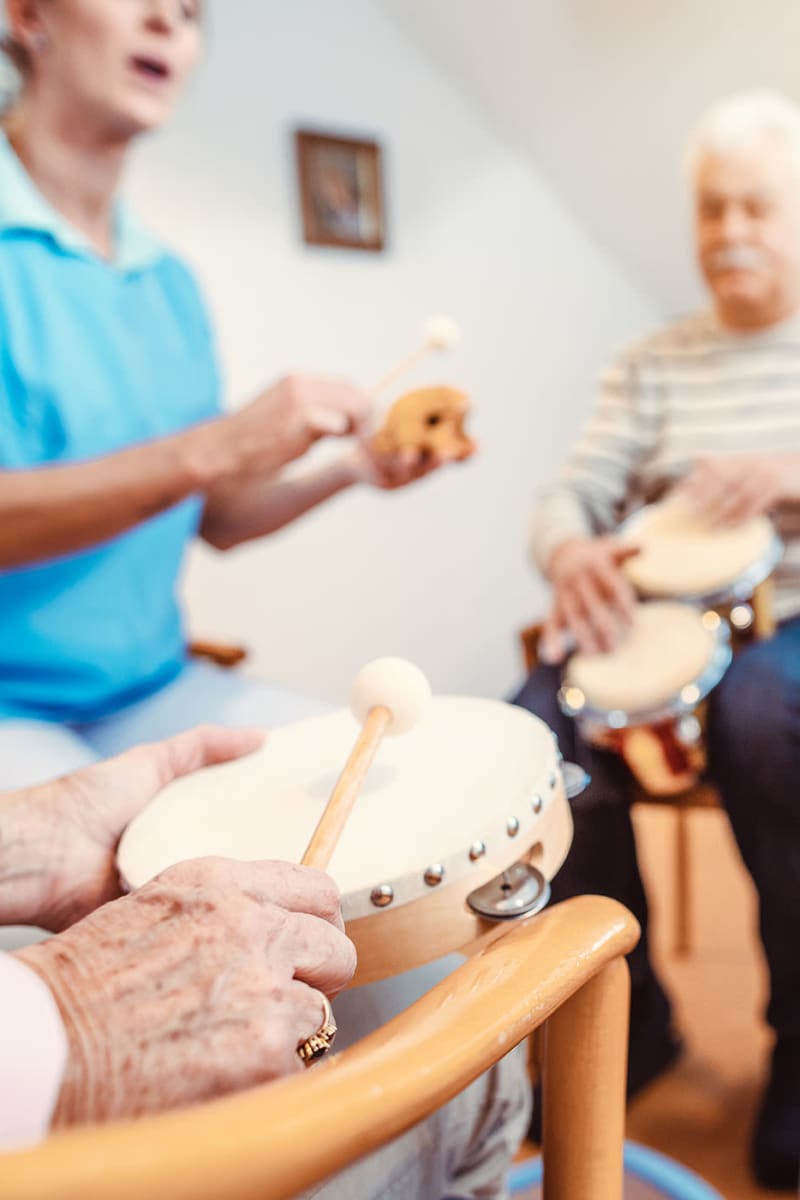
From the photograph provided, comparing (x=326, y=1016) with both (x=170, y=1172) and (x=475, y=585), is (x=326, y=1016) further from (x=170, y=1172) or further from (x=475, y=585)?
(x=475, y=585)

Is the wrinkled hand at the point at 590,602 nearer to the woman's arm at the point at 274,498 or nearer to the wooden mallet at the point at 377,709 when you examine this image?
the woman's arm at the point at 274,498

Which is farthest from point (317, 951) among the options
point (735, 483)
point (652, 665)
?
point (735, 483)

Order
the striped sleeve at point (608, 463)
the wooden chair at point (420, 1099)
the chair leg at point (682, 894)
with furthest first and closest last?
the chair leg at point (682, 894), the striped sleeve at point (608, 463), the wooden chair at point (420, 1099)

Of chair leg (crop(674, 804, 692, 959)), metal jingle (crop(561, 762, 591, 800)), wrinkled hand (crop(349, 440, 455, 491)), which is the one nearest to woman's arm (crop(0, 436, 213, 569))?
wrinkled hand (crop(349, 440, 455, 491))

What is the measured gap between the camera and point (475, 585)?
2033 mm

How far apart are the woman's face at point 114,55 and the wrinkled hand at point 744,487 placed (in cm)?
74

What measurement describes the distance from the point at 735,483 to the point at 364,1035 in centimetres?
84

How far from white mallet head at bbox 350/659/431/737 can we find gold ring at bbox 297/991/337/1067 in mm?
140

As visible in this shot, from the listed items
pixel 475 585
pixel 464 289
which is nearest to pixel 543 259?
pixel 464 289

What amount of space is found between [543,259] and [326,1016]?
6.96 feet

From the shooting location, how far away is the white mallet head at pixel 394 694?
430 millimetres

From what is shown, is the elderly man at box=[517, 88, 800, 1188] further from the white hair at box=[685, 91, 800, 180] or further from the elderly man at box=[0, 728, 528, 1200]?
the elderly man at box=[0, 728, 528, 1200]

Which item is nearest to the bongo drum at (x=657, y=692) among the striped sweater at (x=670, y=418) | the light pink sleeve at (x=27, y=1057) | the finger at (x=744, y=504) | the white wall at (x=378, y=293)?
the finger at (x=744, y=504)

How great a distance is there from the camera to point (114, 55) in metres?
0.87
